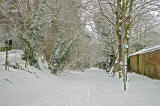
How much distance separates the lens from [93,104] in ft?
17.6

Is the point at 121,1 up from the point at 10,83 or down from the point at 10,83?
up

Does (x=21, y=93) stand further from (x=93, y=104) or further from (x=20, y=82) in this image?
(x=93, y=104)

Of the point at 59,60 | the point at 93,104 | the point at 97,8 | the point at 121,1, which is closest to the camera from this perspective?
the point at 93,104

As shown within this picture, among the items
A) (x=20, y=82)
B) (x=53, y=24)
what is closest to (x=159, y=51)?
(x=20, y=82)

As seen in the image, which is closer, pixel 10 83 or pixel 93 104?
pixel 93 104

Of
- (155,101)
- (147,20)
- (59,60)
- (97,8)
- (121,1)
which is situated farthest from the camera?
(59,60)

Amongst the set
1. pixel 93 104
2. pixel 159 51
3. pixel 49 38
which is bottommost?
pixel 93 104

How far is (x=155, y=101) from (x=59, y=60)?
1181cm

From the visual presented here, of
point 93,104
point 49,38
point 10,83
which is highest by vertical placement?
point 49,38

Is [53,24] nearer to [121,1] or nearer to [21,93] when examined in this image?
[121,1]

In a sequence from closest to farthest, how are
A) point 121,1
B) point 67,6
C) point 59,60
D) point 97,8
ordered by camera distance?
point 121,1
point 97,8
point 59,60
point 67,6

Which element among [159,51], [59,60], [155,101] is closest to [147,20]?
[159,51]

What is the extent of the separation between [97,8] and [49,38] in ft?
21.8

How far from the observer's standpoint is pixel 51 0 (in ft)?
53.6
